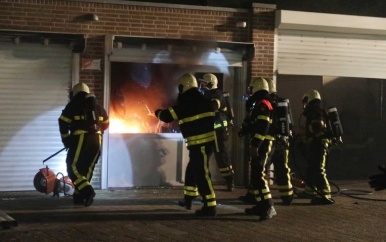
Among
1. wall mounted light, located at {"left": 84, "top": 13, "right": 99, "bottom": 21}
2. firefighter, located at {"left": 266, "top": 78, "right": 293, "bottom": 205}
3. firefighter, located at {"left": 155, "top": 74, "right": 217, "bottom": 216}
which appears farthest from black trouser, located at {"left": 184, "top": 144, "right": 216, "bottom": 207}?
wall mounted light, located at {"left": 84, "top": 13, "right": 99, "bottom": 21}

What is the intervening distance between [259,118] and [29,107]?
4.54 m

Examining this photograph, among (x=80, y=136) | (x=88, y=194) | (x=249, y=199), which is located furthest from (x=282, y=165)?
(x=80, y=136)

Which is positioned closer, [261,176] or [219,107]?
[261,176]

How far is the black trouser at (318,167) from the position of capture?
1059 cm

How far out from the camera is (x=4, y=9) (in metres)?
11.1

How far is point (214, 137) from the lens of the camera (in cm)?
916

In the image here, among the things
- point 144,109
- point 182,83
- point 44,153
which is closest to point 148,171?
point 144,109

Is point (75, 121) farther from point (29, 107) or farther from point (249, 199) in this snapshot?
point (249, 199)

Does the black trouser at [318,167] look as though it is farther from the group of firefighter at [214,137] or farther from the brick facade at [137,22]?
the brick facade at [137,22]

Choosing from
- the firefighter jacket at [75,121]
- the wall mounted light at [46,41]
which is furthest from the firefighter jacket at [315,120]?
the wall mounted light at [46,41]

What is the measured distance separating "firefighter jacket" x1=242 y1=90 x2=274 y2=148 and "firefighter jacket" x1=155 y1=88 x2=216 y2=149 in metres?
0.60

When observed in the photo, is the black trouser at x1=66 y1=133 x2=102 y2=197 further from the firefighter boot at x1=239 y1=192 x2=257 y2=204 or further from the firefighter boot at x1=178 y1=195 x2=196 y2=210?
the firefighter boot at x1=239 y1=192 x2=257 y2=204

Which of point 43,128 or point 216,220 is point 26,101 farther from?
point 216,220

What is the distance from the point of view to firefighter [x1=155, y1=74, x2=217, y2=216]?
9008 millimetres
